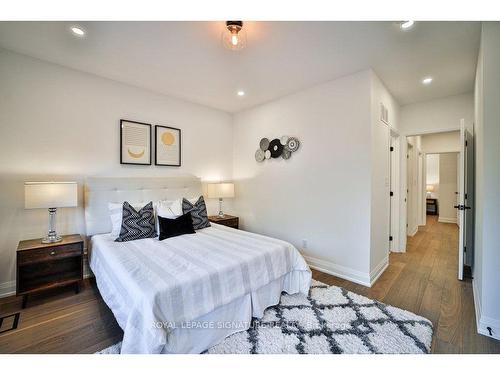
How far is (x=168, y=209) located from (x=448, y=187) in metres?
8.02

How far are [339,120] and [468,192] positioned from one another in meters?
2.12

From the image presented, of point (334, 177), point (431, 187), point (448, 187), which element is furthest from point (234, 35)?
point (431, 187)

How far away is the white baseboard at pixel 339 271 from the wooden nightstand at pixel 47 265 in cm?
285

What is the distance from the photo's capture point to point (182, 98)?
143 inches

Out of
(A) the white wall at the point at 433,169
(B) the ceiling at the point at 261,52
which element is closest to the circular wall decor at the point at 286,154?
(B) the ceiling at the point at 261,52

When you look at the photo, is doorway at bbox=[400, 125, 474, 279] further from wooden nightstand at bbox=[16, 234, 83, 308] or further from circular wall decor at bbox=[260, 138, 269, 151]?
wooden nightstand at bbox=[16, 234, 83, 308]

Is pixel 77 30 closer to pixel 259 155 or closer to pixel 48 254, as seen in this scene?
pixel 48 254

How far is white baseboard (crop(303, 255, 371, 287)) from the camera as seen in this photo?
2.70 metres

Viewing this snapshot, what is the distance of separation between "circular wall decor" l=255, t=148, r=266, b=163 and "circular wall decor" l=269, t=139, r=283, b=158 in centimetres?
20

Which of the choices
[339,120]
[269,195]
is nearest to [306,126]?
[339,120]

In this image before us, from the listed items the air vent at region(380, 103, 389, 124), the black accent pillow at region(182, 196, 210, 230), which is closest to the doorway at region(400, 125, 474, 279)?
the air vent at region(380, 103, 389, 124)

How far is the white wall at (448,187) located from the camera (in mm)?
6582
